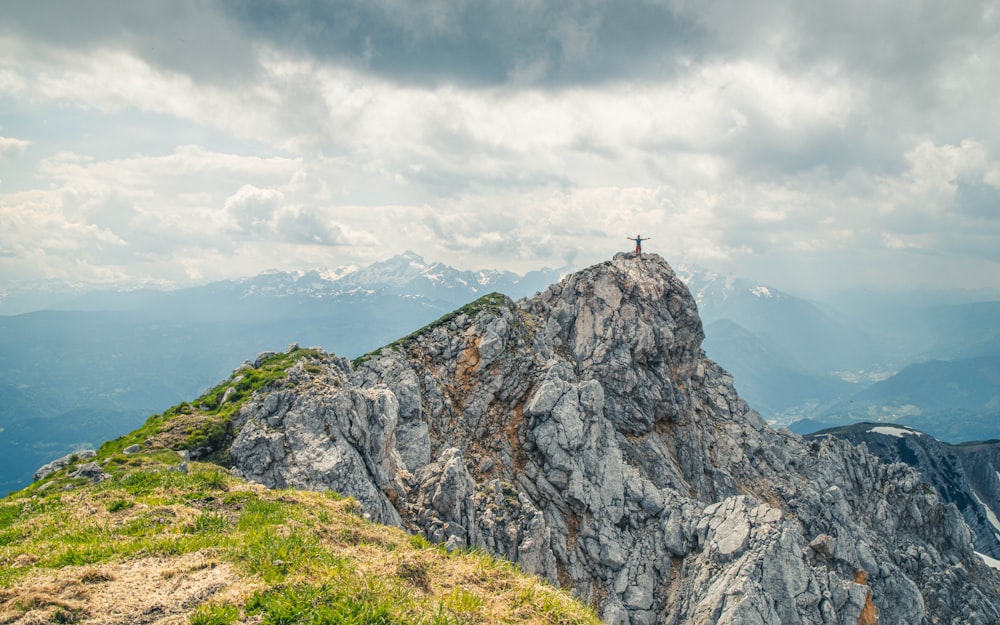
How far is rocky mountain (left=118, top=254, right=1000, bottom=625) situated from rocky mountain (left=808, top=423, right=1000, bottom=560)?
299ft

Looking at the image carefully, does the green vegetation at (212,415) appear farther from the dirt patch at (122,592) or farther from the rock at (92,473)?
the dirt patch at (122,592)

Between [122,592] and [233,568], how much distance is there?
6.72 ft

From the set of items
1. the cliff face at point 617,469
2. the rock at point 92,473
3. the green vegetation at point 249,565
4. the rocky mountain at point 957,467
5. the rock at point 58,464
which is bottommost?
the rocky mountain at point 957,467

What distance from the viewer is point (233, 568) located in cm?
1200

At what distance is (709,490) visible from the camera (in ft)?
199

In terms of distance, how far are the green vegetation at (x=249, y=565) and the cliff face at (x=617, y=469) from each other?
1423cm

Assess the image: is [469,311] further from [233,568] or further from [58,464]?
[233,568]

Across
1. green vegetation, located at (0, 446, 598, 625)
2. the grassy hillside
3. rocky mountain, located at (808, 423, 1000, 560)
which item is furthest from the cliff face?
rocky mountain, located at (808, 423, 1000, 560)

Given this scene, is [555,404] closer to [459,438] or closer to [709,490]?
[459,438]

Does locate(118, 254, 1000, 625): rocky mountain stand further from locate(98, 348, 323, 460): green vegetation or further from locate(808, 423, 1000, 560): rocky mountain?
locate(808, 423, 1000, 560): rocky mountain

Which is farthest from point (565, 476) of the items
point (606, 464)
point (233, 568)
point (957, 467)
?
point (957, 467)

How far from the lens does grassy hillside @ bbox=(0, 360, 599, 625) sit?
1004 cm

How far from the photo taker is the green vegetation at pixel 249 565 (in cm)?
1009

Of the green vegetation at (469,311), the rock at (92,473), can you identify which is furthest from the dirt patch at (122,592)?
the green vegetation at (469,311)
